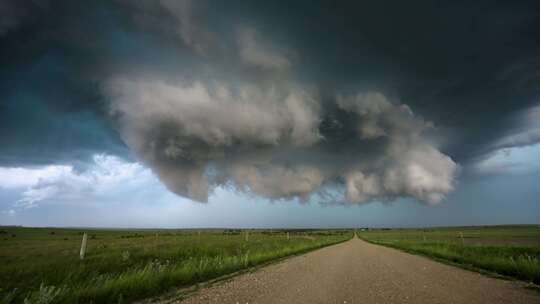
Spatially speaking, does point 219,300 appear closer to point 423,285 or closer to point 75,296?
point 75,296

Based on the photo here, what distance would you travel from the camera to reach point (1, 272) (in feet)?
29.8

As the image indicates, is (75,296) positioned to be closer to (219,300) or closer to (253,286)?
(219,300)

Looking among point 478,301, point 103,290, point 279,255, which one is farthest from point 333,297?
point 279,255

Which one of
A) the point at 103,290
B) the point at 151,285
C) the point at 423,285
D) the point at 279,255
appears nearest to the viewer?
the point at 103,290

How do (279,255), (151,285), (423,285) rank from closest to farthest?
(151,285), (423,285), (279,255)

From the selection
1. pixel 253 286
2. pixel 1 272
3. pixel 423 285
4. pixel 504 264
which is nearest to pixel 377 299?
pixel 423 285

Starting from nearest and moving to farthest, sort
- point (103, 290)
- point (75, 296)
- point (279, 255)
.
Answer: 1. point (75, 296)
2. point (103, 290)
3. point (279, 255)

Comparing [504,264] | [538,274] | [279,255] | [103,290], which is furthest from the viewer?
[279,255]

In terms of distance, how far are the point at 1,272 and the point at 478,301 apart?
14.5 m

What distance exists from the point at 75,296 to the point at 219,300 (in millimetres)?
3474

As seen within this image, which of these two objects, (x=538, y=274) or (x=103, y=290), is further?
(x=538, y=274)

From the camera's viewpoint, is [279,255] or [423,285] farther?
[279,255]

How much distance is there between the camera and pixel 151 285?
8133 millimetres

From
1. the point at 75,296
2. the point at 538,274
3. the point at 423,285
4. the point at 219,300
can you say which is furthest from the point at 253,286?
the point at 538,274
